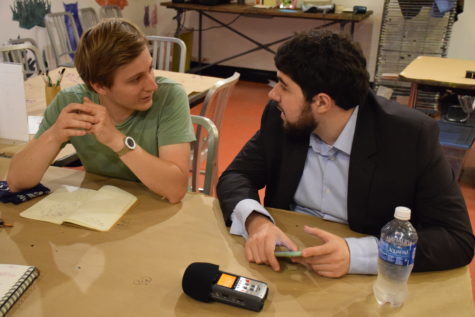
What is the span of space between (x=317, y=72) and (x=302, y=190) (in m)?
0.37

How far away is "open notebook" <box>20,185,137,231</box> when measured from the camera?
1256mm

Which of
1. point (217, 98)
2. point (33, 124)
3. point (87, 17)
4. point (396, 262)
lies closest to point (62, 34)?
point (87, 17)

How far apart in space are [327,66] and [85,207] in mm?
755

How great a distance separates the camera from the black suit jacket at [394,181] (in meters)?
1.14

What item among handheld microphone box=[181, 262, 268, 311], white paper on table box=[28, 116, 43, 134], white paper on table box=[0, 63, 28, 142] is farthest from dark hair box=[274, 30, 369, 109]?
white paper on table box=[28, 116, 43, 134]

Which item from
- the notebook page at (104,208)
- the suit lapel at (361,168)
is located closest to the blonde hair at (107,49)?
the notebook page at (104,208)

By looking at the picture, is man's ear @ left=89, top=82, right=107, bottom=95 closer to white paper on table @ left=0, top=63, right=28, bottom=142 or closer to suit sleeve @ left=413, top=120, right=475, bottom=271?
white paper on table @ left=0, top=63, right=28, bottom=142

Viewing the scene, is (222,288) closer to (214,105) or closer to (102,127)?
(102,127)

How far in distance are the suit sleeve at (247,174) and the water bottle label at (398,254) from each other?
1.54 ft

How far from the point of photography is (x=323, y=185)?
138 centimetres

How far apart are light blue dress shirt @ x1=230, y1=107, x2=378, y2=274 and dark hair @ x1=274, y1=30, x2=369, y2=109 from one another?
105 mm

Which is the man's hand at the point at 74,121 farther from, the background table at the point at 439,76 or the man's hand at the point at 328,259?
the background table at the point at 439,76

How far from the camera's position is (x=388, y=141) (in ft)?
4.13

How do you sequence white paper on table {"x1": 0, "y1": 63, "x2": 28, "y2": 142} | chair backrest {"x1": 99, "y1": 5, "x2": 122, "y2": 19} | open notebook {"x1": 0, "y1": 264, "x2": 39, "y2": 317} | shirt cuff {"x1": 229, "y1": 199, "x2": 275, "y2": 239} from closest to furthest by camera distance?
open notebook {"x1": 0, "y1": 264, "x2": 39, "y2": 317}
shirt cuff {"x1": 229, "y1": 199, "x2": 275, "y2": 239}
white paper on table {"x1": 0, "y1": 63, "x2": 28, "y2": 142}
chair backrest {"x1": 99, "y1": 5, "x2": 122, "y2": 19}
